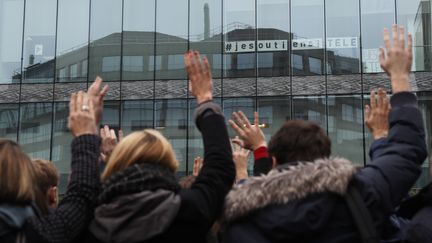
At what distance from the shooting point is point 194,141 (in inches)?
842

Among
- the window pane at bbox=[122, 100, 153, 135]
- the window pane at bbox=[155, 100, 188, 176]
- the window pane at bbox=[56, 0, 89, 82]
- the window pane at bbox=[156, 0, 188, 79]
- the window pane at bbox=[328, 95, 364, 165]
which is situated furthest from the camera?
the window pane at bbox=[56, 0, 89, 82]

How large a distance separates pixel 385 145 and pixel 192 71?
1102mm

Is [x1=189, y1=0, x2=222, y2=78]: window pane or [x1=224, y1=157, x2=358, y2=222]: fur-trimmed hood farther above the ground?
[x1=189, y1=0, x2=222, y2=78]: window pane

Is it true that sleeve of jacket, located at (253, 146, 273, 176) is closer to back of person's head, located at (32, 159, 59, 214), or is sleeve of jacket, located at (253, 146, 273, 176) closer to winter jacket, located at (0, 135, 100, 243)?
winter jacket, located at (0, 135, 100, 243)

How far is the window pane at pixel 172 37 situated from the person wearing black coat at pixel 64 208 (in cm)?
1906

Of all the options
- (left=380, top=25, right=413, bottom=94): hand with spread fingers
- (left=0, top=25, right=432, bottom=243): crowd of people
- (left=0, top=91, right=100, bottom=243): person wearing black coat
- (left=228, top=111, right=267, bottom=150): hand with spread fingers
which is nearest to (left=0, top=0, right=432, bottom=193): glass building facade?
(left=228, top=111, right=267, bottom=150): hand with spread fingers

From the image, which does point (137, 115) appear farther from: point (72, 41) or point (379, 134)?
point (379, 134)

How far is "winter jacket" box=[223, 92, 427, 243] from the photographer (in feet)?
8.75

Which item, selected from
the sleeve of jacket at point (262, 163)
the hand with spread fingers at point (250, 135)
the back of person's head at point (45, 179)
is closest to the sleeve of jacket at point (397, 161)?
the sleeve of jacket at point (262, 163)

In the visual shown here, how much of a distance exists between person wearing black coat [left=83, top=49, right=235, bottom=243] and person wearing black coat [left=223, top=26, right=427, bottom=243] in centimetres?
13

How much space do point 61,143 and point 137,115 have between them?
3.07 metres

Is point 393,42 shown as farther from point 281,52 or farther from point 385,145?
point 281,52

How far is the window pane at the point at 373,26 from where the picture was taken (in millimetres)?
21094

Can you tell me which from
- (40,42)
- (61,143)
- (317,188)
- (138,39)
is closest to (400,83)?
(317,188)
